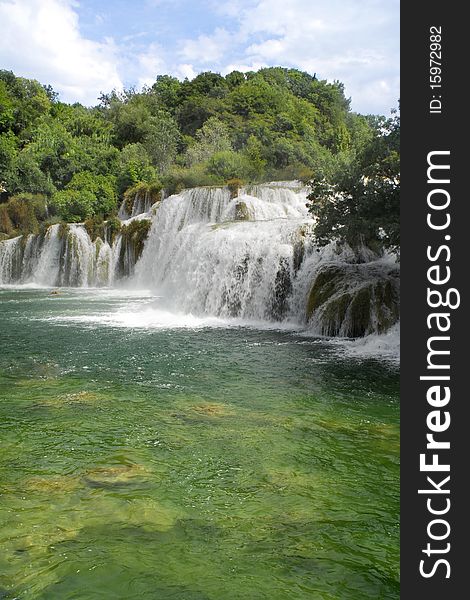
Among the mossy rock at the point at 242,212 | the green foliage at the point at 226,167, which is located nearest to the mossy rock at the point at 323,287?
the mossy rock at the point at 242,212

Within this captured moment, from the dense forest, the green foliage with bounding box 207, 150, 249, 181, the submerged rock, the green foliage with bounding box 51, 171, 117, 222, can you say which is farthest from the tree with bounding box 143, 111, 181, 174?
the submerged rock

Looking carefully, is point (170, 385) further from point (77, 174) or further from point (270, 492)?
point (77, 174)

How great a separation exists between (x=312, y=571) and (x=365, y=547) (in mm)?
613

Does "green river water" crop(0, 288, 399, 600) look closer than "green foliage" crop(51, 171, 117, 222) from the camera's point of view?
Yes

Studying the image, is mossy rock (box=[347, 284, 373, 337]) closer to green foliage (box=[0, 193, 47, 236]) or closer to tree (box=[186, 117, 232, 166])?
green foliage (box=[0, 193, 47, 236])

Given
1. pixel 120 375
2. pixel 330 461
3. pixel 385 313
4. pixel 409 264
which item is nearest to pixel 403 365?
pixel 409 264

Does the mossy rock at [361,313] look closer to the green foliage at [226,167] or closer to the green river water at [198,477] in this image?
the green river water at [198,477]

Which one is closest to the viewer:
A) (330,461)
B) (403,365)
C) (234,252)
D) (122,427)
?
(403,365)

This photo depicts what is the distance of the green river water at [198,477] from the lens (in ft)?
14.2

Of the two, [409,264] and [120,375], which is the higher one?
[409,264]

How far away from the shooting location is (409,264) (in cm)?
327

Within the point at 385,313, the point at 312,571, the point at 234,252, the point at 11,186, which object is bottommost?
the point at 312,571

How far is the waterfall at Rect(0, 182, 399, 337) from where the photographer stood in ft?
47.7

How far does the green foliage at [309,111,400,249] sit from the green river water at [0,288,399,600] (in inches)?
112
